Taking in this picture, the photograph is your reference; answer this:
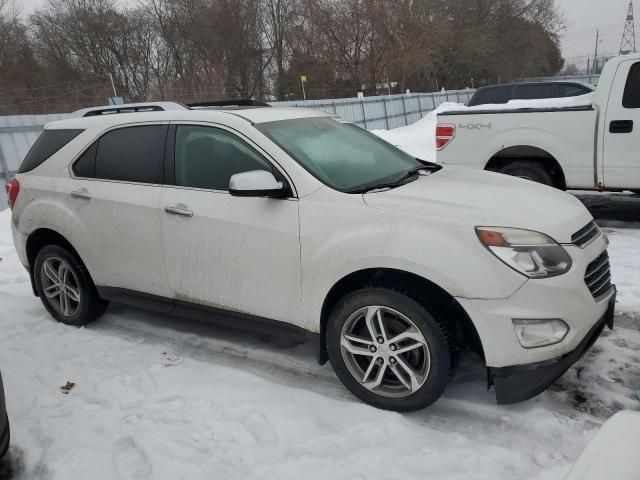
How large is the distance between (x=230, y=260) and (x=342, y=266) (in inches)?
32.4

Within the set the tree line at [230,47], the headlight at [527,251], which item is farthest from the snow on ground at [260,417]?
the tree line at [230,47]

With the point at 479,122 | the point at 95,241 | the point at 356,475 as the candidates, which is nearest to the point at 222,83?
the point at 479,122

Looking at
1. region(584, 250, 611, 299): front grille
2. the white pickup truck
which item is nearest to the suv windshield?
region(584, 250, 611, 299): front grille

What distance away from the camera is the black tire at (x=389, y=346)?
9.13 feet

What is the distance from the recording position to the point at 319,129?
3.79 meters

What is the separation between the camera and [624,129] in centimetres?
591

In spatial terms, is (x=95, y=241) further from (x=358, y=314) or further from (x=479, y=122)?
(x=479, y=122)

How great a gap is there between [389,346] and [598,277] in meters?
1.23

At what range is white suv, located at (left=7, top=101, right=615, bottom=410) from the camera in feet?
8.77

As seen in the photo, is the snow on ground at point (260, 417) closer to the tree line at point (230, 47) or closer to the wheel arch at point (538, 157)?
the wheel arch at point (538, 157)

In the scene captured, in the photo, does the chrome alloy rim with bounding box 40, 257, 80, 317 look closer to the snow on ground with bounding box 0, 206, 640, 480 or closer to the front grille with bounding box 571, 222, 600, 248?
the snow on ground with bounding box 0, 206, 640, 480

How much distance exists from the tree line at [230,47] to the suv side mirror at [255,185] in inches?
1015

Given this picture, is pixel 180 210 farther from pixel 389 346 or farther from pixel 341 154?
pixel 389 346

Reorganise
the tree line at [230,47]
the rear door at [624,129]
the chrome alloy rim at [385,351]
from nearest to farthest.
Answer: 1. the chrome alloy rim at [385,351]
2. the rear door at [624,129]
3. the tree line at [230,47]
